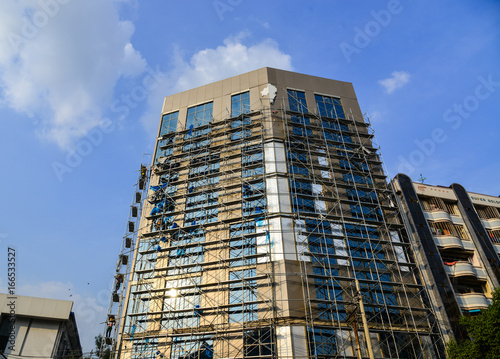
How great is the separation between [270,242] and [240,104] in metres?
15.2

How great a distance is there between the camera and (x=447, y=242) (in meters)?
29.9

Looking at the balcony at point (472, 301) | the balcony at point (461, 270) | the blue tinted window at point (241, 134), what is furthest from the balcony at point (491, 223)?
the blue tinted window at point (241, 134)

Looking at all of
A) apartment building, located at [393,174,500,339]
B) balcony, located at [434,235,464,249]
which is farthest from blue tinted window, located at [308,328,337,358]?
balcony, located at [434,235,464,249]

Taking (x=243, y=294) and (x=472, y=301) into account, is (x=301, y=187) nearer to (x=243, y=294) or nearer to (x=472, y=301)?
(x=243, y=294)

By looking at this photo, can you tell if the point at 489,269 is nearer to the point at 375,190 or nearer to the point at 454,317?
the point at 454,317

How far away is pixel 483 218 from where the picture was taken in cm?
3447

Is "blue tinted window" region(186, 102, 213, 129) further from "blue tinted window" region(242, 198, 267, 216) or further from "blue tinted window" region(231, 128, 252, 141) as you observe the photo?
"blue tinted window" region(242, 198, 267, 216)

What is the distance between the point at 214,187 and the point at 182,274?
7.51m

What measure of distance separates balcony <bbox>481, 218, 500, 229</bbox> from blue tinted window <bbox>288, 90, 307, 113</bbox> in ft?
66.2

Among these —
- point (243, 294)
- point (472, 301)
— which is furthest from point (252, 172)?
point (472, 301)

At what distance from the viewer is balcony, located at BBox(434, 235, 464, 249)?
1168 inches

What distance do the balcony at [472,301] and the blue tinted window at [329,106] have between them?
18.2 meters

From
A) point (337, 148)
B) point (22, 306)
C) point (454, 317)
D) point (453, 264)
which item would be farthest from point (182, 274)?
point (453, 264)

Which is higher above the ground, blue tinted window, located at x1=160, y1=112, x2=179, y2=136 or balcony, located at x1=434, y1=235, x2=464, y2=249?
blue tinted window, located at x1=160, y1=112, x2=179, y2=136
